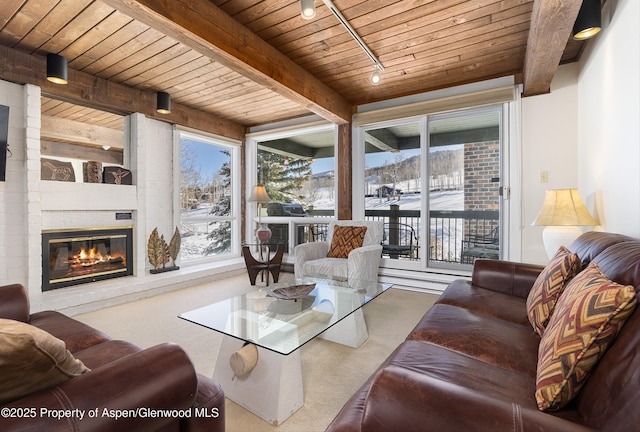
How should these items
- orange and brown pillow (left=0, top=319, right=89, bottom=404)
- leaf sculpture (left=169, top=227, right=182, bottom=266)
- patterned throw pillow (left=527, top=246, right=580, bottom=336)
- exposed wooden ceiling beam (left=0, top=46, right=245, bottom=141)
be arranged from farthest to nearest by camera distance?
leaf sculpture (left=169, top=227, right=182, bottom=266)
exposed wooden ceiling beam (left=0, top=46, right=245, bottom=141)
patterned throw pillow (left=527, top=246, right=580, bottom=336)
orange and brown pillow (left=0, top=319, right=89, bottom=404)

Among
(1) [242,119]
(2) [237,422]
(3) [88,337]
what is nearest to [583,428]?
(2) [237,422]

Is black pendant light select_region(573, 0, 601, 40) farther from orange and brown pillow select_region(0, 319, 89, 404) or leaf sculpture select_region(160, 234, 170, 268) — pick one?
leaf sculpture select_region(160, 234, 170, 268)

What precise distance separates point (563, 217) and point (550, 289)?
49.2 inches

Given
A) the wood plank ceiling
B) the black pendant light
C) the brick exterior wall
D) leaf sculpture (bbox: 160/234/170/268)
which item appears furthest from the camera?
leaf sculpture (bbox: 160/234/170/268)

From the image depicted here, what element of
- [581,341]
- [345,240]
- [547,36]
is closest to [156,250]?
[345,240]

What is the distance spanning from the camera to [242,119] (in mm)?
4852

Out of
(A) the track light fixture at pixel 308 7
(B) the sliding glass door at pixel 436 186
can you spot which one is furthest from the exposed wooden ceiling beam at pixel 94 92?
(A) the track light fixture at pixel 308 7

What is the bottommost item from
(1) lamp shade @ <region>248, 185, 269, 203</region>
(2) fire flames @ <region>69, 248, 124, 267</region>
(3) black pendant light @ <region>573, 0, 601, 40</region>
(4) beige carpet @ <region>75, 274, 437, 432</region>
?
(4) beige carpet @ <region>75, 274, 437, 432</region>

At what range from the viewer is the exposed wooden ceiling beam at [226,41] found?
5.84 feet

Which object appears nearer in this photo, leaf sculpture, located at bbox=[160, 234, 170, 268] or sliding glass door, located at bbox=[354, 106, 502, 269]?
sliding glass door, located at bbox=[354, 106, 502, 269]

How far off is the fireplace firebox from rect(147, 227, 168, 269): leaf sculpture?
0.21m

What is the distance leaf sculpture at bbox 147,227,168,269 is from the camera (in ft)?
12.4

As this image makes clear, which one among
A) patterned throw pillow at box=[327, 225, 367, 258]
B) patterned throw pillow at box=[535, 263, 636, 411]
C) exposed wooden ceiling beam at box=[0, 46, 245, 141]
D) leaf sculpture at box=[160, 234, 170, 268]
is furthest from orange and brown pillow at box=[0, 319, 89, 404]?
leaf sculpture at box=[160, 234, 170, 268]

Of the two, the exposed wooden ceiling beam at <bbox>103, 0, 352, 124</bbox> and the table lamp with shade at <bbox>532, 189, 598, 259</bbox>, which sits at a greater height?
the exposed wooden ceiling beam at <bbox>103, 0, 352, 124</bbox>
